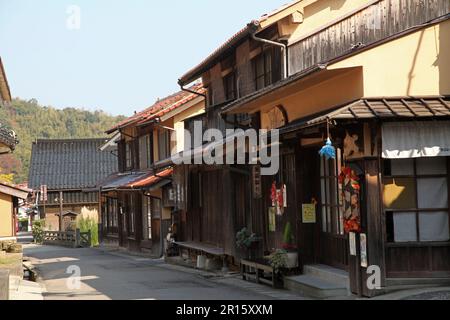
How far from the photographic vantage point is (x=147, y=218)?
34688mm

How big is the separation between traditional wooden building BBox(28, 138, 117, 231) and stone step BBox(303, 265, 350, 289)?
137 feet

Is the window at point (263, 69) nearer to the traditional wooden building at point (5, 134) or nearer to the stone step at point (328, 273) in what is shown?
the stone step at point (328, 273)

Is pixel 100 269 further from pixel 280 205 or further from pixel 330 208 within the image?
pixel 330 208

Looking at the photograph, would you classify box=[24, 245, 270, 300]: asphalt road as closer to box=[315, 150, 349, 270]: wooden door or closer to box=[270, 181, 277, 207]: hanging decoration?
box=[315, 150, 349, 270]: wooden door

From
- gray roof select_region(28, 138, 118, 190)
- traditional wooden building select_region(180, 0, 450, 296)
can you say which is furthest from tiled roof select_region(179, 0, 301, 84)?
gray roof select_region(28, 138, 118, 190)

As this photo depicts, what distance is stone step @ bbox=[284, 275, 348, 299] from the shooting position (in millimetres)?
13859

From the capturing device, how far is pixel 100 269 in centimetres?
2561

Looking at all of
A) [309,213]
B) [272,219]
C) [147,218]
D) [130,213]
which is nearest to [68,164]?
[130,213]

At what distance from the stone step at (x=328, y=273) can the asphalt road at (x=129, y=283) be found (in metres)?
1.19

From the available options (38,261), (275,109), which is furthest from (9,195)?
(275,109)

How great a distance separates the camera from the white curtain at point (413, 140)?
12602 mm

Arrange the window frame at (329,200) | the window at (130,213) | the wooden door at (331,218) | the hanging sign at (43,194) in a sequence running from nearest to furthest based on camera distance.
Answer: the window frame at (329,200), the wooden door at (331,218), the window at (130,213), the hanging sign at (43,194)

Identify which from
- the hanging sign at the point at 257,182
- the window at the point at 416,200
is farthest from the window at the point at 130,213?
the window at the point at 416,200

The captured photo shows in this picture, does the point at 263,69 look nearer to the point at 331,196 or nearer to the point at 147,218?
the point at 331,196
